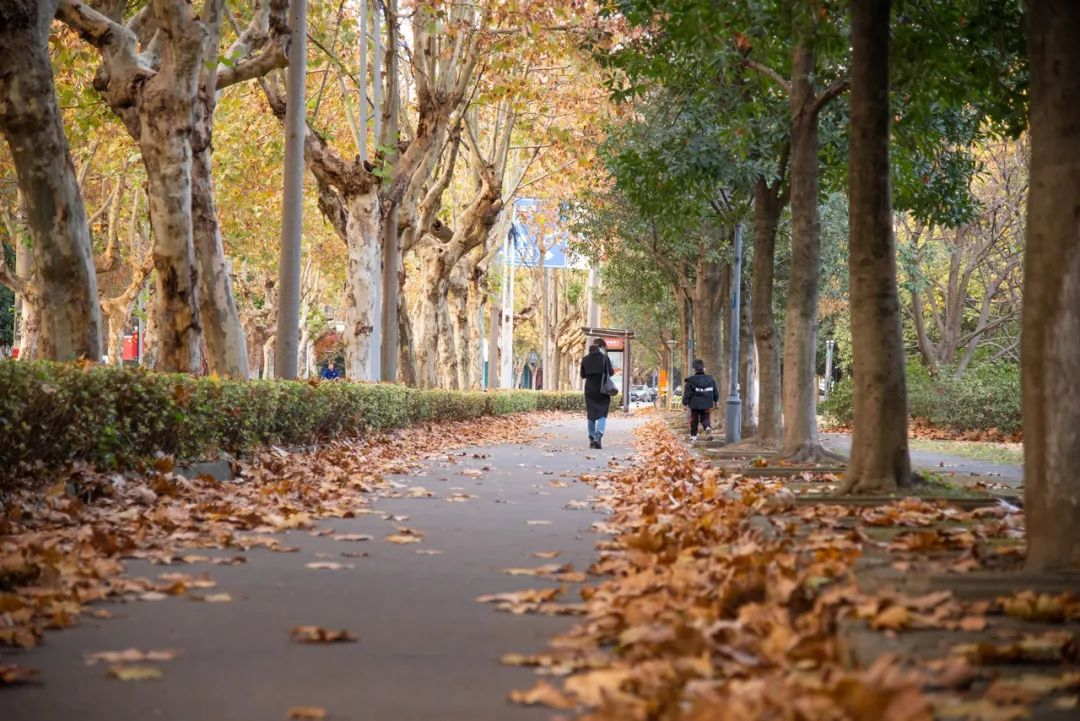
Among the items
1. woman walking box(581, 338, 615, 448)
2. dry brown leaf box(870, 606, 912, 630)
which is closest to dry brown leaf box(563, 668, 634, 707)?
dry brown leaf box(870, 606, 912, 630)

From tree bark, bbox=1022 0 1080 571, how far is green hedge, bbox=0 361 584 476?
6322 millimetres

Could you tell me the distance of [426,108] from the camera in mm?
27156

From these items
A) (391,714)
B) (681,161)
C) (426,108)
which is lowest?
(391,714)

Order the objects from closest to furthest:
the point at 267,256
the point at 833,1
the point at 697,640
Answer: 1. the point at 697,640
2. the point at 833,1
3. the point at 267,256

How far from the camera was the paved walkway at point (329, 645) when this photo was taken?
4449mm

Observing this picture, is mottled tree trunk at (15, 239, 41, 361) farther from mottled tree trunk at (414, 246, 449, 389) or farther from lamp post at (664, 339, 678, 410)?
lamp post at (664, 339, 678, 410)

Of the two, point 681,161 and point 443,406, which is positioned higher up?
point 681,161

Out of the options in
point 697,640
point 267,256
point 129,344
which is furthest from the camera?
point 129,344

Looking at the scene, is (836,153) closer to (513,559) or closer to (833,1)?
(833,1)

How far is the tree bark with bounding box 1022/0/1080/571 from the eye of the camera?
20.1ft

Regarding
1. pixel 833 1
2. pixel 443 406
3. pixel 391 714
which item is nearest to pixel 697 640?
pixel 391 714

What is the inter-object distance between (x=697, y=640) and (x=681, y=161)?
15.4 metres

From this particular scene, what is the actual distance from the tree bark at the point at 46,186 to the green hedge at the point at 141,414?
5.34 ft

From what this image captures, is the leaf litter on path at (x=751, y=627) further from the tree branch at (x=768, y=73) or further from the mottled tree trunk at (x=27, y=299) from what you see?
the mottled tree trunk at (x=27, y=299)
